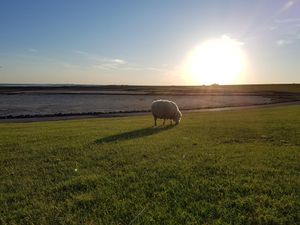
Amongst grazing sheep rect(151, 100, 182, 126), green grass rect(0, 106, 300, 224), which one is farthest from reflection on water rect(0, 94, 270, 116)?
green grass rect(0, 106, 300, 224)

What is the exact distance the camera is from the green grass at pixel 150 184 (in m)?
5.89

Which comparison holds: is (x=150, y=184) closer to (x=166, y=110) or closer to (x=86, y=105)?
(x=166, y=110)

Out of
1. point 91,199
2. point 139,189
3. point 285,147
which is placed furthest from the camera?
point 285,147

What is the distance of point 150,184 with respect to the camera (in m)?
7.62

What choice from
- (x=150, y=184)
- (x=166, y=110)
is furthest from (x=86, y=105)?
(x=150, y=184)

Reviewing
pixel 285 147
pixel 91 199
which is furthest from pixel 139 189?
pixel 285 147

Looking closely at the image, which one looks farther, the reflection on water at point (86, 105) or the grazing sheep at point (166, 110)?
the reflection on water at point (86, 105)

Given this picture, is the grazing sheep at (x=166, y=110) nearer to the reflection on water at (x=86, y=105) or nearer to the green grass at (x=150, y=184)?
the green grass at (x=150, y=184)

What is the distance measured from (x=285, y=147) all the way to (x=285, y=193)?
595 centimetres

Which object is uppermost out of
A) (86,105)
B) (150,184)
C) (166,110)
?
(166,110)

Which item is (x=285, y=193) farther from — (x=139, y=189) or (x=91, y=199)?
(x=91, y=199)

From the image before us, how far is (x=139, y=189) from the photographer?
23.8 feet

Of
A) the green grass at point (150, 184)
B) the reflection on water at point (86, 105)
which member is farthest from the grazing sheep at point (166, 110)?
the reflection on water at point (86, 105)

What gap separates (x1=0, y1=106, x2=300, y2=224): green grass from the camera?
232 inches
